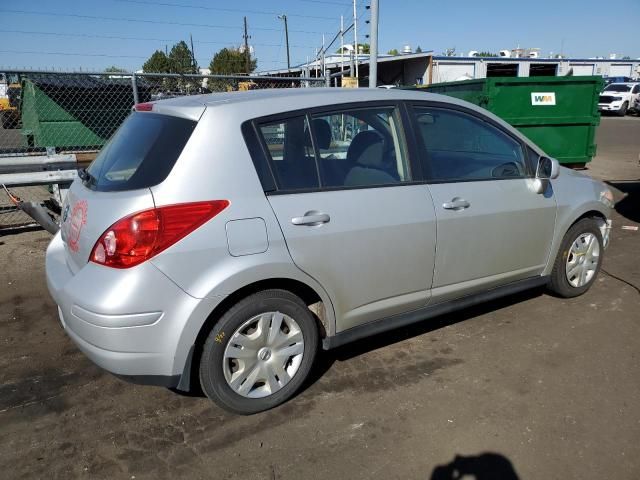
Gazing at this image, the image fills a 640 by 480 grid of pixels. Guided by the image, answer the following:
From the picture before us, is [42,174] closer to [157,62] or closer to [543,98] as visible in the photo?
[543,98]

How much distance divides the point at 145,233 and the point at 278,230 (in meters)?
0.65

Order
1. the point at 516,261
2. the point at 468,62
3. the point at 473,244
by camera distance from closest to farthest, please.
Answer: the point at 473,244 → the point at 516,261 → the point at 468,62

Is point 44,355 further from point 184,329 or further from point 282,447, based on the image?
point 282,447

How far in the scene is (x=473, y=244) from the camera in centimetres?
348

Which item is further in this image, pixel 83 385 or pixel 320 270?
pixel 83 385

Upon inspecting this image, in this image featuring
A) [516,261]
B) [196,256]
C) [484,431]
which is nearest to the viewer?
[196,256]

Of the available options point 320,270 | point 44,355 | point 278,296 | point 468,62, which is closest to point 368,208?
point 320,270

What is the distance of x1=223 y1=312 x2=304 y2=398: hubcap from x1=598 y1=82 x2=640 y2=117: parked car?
3513 centimetres

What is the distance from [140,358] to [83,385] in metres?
0.98

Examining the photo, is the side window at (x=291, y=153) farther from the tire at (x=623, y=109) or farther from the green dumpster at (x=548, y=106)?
the tire at (x=623, y=109)

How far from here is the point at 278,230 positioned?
2684mm

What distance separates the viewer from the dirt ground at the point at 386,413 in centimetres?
250

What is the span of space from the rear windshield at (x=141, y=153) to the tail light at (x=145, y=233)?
0.61 feet

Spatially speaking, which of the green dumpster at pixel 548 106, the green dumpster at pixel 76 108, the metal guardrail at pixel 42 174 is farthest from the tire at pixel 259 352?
the green dumpster at pixel 548 106
